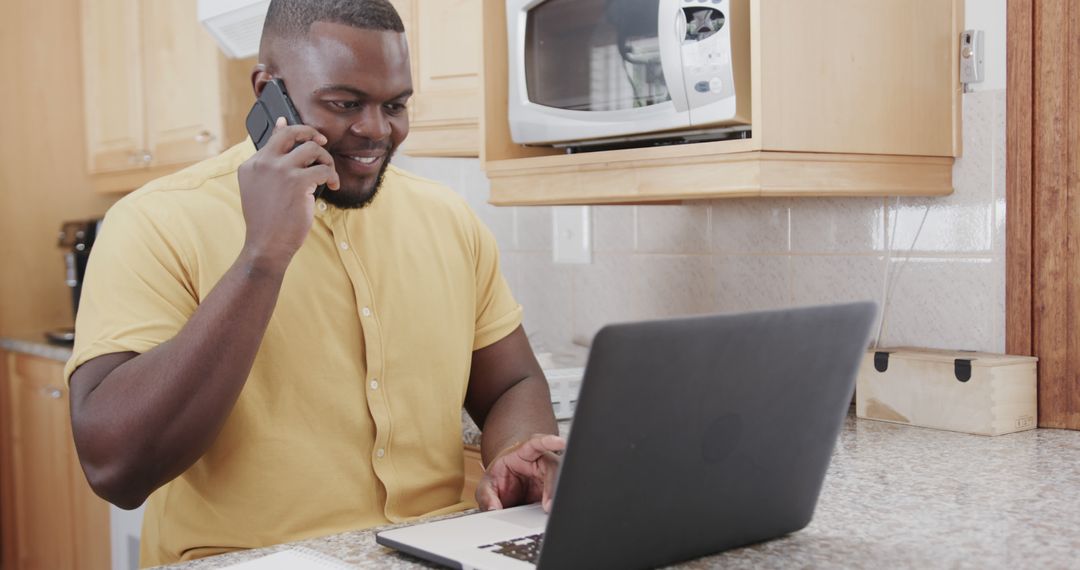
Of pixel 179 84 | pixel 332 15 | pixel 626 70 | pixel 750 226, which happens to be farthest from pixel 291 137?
pixel 179 84

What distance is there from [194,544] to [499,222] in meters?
1.32

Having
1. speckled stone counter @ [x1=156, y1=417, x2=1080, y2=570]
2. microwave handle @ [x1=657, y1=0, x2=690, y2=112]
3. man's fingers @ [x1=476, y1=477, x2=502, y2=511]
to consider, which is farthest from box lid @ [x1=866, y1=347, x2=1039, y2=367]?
man's fingers @ [x1=476, y1=477, x2=502, y2=511]

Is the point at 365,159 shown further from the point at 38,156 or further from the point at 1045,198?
the point at 38,156

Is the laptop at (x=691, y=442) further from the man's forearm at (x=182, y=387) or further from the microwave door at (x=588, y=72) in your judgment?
the microwave door at (x=588, y=72)

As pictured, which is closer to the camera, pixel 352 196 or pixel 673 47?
pixel 352 196

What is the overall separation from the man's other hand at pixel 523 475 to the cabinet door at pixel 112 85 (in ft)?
7.67

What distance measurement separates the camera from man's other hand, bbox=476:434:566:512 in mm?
1120

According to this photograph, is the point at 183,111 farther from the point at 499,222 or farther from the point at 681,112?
the point at 681,112

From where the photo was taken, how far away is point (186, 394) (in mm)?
1134

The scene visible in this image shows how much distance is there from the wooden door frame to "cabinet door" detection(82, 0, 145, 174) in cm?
242

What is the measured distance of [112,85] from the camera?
3.28m

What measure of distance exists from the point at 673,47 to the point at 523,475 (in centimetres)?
64

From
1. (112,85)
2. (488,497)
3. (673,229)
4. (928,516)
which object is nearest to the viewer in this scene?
(928,516)

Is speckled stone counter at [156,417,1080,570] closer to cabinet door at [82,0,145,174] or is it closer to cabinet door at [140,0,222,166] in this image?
cabinet door at [140,0,222,166]
